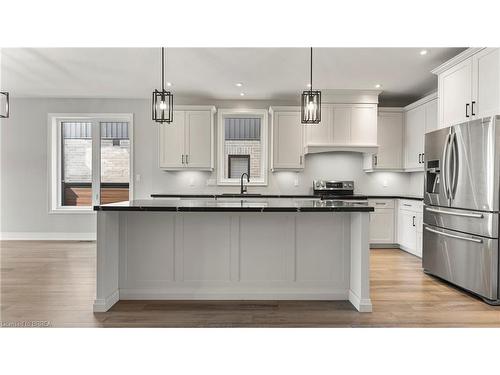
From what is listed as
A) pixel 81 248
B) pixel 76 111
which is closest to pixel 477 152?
pixel 81 248

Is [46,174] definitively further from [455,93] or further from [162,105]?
[455,93]

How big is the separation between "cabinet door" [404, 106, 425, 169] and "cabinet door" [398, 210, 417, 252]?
0.82m

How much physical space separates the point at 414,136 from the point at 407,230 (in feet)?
5.12

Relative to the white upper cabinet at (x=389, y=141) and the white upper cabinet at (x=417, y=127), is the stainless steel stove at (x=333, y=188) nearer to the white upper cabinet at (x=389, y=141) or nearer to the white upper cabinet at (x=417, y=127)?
the white upper cabinet at (x=389, y=141)

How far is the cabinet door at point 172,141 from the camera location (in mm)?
5918

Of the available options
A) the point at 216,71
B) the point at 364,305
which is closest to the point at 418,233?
the point at 364,305

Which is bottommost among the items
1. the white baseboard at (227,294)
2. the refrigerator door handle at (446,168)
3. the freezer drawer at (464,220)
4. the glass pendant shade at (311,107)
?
the white baseboard at (227,294)

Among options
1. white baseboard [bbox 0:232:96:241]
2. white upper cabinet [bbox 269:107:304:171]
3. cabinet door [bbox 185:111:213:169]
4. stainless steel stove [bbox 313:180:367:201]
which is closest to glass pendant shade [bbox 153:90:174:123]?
cabinet door [bbox 185:111:213:169]

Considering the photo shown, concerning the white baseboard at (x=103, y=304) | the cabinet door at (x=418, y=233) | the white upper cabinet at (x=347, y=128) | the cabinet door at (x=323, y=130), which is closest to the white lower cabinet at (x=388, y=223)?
the cabinet door at (x=418, y=233)

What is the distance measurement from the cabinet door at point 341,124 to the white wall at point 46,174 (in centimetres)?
56

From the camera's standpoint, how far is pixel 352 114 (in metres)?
5.73

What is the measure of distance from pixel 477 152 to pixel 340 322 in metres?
2.13

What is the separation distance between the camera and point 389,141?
598 cm

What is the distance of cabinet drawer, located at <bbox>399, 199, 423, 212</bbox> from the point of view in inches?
199
